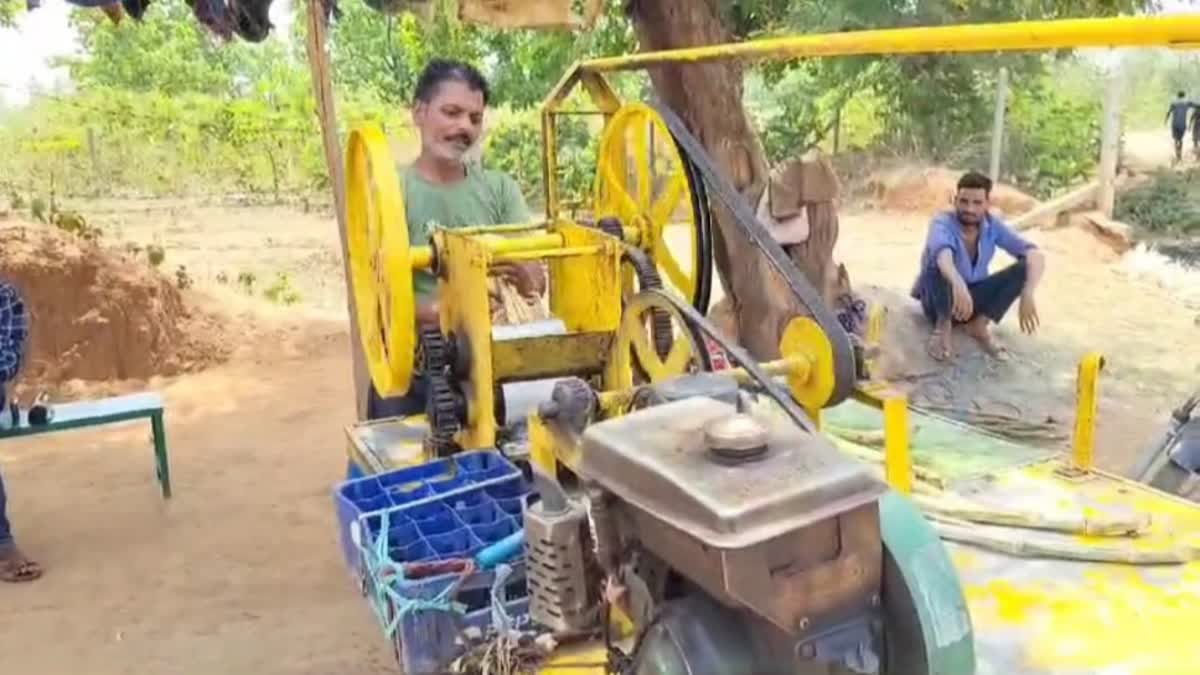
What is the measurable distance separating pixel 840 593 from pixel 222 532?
3858 mm

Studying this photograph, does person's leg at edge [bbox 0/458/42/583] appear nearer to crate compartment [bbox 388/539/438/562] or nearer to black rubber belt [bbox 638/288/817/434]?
crate compartment [bbox 388/539/438/562]

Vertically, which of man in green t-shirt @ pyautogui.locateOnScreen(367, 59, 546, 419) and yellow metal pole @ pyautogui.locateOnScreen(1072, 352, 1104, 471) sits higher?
man in green t-shirt @ pyautogui.locateOnScreen(367, 59, 546, 419)

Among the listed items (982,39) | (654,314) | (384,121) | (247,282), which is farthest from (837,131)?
(982,39)

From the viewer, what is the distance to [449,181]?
3.36 metres

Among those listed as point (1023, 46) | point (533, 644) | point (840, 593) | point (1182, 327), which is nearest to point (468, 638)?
point (533, 644)

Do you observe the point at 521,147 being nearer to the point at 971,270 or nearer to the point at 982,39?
the point at 971,270

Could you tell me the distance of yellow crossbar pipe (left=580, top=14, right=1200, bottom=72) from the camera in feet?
4.18

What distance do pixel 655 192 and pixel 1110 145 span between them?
9086mm

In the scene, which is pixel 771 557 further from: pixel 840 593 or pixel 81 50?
pixel 81 50

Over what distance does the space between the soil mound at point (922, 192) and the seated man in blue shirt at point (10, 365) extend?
8.93m

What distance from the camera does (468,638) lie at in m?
1.96

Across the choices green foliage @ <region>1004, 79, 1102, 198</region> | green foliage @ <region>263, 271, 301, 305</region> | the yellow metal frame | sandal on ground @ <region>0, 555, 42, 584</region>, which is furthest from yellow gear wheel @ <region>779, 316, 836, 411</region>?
green foliage @ <region>1004, 79, 1102, 198</region>

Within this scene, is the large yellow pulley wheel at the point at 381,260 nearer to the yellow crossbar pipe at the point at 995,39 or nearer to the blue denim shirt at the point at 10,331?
the yellow crossbar pipe at the point at 995,39

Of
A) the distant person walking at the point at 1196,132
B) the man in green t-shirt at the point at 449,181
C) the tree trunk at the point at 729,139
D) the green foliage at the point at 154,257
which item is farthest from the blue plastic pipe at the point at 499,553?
the distant person walking at the point at 1196,132
